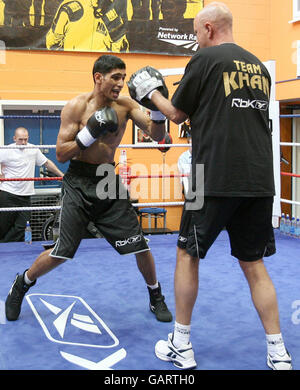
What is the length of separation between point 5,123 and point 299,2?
3.50 metres

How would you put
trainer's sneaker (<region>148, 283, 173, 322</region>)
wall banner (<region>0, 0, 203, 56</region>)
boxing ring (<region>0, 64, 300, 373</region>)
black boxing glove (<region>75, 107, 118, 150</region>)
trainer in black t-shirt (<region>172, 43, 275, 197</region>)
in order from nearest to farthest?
trainer in black t-shirt (<region>172, 43, 275, 197</region>) < boxing ring (<region>0, 64, 300, 373</region>) < black boxing glove (<region>75, 107, 118, 150</region>) < trainer's sneaker (<region>148, 283, 173, 322</region>) < wall banner (<region>0, 0, 203, 56</region>)

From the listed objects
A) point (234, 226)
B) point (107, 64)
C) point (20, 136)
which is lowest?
point (234, 226)

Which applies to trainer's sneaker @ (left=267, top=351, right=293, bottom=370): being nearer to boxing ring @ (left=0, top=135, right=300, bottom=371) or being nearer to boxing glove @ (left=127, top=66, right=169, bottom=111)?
boxing ring @ (left=0, top=135, right=300, bottom=371)

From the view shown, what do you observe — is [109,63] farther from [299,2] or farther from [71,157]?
[299,2]

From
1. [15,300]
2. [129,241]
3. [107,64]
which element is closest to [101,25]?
[107,64]

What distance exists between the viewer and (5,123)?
5.12 meters

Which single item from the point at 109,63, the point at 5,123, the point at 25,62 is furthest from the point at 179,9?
the point at 109,63

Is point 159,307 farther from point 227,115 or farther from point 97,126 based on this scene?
point 227,115

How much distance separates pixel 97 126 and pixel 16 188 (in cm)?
245

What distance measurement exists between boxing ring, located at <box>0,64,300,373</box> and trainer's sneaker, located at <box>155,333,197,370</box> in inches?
1.0

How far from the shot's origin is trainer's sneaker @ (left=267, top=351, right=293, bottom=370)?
1509 millimetres

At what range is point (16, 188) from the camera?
4145 millimetres

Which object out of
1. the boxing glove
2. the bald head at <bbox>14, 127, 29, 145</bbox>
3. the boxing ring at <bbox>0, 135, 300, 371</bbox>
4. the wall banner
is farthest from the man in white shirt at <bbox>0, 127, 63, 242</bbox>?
the boxing glove

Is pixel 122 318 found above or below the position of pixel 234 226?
below
